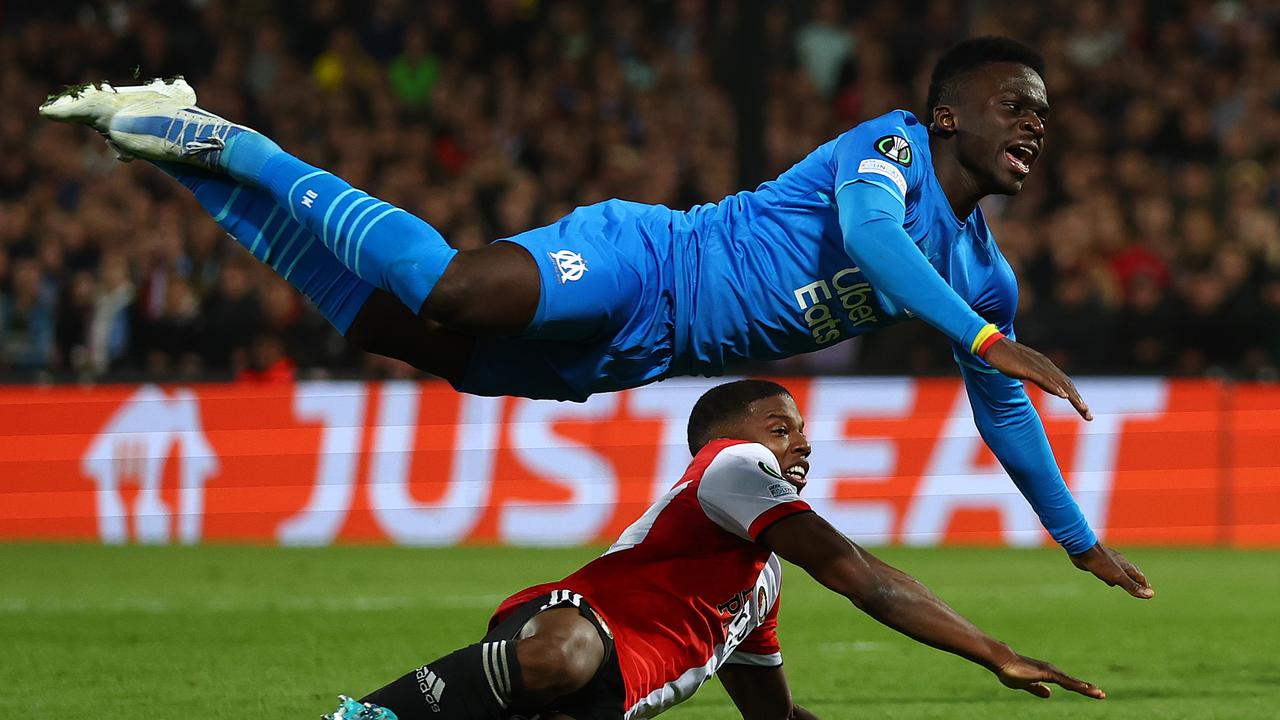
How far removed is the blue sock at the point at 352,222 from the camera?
16.1 feet

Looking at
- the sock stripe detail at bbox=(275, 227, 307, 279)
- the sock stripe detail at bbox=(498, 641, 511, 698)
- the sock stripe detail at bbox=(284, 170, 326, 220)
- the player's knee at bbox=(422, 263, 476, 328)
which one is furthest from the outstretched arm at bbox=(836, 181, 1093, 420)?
the sock stripe detail at bbox=(275, 227, 307, 279)

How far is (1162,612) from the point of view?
9531 millimetres

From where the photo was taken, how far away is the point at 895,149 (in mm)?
5070

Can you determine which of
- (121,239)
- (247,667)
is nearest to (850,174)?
(247,667)

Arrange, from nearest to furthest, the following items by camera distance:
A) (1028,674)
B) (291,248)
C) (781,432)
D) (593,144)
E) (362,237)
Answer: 1. (1028,674)
2. (362,237)
3. (781,432)
4. (291,248)
5. (593,144)

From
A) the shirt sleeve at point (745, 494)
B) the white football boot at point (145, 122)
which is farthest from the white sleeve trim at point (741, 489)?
the white football boot at point (145, 122)

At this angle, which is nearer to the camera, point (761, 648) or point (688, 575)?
point (688, 575)

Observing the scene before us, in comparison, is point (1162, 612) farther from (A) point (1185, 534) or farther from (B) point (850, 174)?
(B) point (850, 174)

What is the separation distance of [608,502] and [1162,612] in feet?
15.1

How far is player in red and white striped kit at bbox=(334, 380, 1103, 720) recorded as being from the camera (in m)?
4.59

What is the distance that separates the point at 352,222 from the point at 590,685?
4.85 ft

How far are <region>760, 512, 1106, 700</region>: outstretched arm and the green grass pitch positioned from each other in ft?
5.99

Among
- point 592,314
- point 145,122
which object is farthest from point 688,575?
point 145,122

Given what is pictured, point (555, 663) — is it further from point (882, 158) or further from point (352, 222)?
point (882, 158)
